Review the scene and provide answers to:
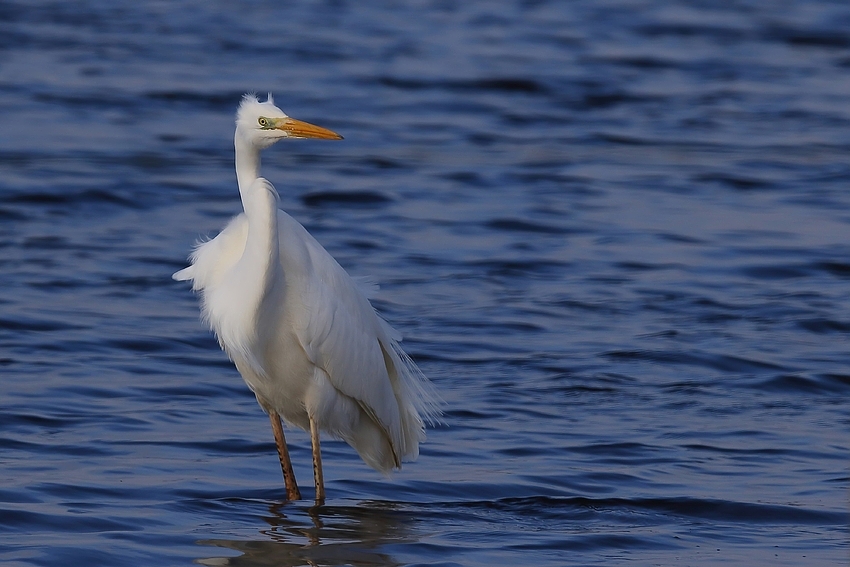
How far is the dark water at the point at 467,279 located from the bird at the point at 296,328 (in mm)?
278

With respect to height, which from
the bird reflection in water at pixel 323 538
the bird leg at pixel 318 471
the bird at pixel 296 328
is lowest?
the bird reflection in water at pixel 323 538

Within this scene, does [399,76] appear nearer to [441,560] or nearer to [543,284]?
[543,284]

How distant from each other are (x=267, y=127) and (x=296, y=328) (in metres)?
0.83

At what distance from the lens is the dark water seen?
18.9 feet

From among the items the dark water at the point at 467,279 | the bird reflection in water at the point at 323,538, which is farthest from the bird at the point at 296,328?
the dark water at the point at 467,279

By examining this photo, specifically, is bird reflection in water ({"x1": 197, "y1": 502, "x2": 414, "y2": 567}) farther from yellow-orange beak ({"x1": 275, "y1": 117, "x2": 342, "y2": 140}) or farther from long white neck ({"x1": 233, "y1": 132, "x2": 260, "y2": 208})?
yellow-orange beak ({"x1": 275, "y1": 117, "x2": 342, "y2": 140})

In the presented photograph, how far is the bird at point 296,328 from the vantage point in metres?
5.68

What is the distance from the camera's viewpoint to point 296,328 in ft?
19.5

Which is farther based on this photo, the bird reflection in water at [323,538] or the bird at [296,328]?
the bird at [296,328]

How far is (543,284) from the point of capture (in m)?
9.95

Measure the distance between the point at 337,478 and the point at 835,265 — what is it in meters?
5.10

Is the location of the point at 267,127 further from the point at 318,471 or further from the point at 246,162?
the point at 318,471

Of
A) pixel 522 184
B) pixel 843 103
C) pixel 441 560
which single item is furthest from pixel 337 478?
pixel 843 103

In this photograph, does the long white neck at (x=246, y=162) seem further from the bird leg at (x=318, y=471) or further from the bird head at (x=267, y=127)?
the bird leg at (x=318, y=471)
